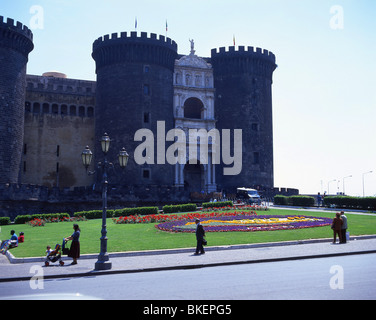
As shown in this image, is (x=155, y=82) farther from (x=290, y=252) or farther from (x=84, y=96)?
(x=290, y=252)

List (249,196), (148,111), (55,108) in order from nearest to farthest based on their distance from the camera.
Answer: (249,196), (148,111), (55,108)

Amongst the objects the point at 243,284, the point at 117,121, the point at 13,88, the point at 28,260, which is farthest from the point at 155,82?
the point at 243,284

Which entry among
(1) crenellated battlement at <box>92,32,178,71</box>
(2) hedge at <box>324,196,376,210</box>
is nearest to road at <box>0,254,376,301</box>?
(2) hedge at <box>324,196,376,210</box>

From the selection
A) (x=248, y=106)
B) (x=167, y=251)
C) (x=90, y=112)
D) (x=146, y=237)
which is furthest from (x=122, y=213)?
(x=248, y=106)

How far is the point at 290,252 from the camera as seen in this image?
16.9 metres

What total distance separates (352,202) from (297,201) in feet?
17.7

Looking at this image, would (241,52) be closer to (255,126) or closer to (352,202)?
(255,126)

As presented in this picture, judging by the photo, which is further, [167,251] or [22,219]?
[22,219]

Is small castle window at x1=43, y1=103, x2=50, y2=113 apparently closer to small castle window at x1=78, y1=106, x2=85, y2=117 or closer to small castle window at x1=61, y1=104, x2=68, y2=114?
small castle window at x1=61, y1=104, x2=68, y2=114

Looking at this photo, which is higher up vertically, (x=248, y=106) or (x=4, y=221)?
(x=248, y=106)

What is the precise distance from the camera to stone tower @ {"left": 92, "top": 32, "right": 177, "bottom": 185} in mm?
47594

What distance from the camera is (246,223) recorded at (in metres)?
25.9

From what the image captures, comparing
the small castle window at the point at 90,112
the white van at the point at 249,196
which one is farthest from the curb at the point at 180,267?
the small castle window at the point at 90,112
